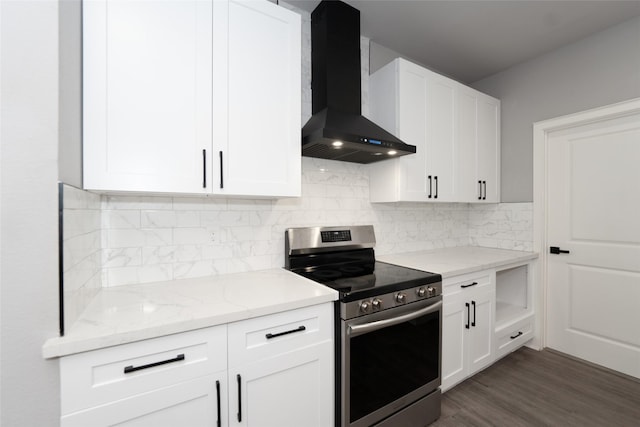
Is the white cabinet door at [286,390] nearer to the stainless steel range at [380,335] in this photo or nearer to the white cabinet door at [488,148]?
the stainless steel range at [380,335]

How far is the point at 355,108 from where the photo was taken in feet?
6.61

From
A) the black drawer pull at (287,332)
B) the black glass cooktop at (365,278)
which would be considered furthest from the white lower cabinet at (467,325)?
the black drawer pull at (287,332)

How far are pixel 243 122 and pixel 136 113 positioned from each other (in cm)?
48

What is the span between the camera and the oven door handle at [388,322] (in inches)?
55.1

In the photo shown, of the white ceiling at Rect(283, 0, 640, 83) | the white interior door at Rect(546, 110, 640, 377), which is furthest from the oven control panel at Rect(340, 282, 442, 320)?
the white ceiling at Rect(283, 0, 640, 83)

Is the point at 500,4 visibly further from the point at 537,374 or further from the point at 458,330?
the point at 537,374

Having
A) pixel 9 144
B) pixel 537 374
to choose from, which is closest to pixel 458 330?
pixel 537 374

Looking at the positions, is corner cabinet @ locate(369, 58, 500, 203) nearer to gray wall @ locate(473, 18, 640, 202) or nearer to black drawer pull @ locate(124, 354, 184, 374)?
gray wall @ locate(473, 18, 640, 202)

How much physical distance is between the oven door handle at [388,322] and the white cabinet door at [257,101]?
2.69ft

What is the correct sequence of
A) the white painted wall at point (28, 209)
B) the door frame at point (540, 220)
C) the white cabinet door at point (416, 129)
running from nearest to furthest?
1. the white painted wall at point (28, 209)
2. the white cabinet door at point (416, 129)
3. the door frame at point (540, 220)

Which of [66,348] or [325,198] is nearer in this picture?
[66,348]

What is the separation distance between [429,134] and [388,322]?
159 cm

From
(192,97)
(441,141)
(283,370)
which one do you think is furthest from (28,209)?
(441,141)

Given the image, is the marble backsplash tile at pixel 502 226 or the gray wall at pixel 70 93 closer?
the gray wall at pixel 70 93
